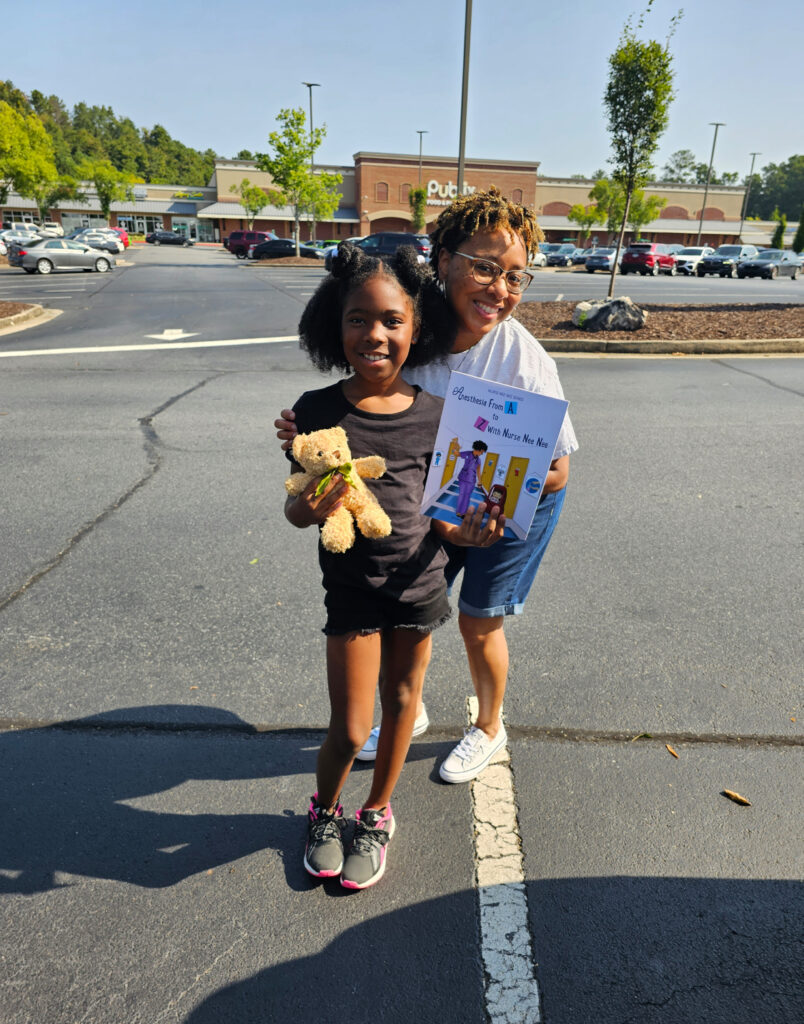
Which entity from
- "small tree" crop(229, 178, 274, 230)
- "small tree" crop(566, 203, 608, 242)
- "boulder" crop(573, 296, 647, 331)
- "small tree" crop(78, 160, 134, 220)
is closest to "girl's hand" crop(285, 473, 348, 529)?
"boulder" crop(573, 296, 647, 331)

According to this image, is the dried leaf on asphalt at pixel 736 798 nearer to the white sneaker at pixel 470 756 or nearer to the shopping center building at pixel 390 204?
the white sneaker at pixel 470 756

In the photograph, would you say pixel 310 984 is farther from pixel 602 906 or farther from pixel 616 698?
pixel 616 698

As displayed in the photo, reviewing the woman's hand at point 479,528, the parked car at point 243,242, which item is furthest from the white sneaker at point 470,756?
the parked car at point 243,242

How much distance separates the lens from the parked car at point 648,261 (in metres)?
38.6

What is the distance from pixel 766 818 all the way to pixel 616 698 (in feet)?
2.47

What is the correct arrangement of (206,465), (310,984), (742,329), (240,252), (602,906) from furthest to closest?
(240,252) → (742,329) → (206,465) → (602,906) → (310,984)

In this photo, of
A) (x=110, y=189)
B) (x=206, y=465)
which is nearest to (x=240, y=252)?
(x=110, y=189)

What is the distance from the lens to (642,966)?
188cm

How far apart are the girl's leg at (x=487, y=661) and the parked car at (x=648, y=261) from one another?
40561 mm

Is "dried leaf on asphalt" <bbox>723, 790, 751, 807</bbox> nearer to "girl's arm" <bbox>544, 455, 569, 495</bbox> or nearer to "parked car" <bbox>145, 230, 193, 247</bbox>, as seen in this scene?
"girl's arm" <bbox>544, 455, 569, 495</bbox>

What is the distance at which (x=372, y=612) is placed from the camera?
1996mm

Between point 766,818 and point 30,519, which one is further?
point 30,519

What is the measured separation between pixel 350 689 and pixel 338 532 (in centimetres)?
49

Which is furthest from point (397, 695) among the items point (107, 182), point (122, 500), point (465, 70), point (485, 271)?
point (107, 182)
